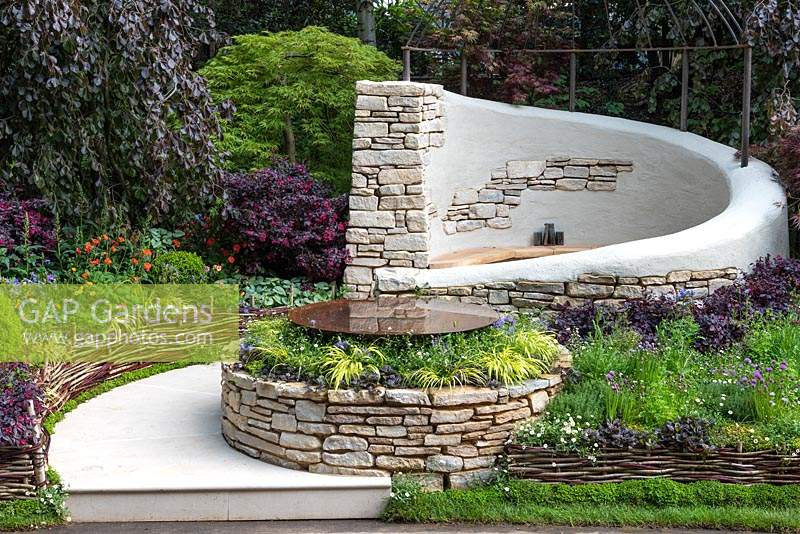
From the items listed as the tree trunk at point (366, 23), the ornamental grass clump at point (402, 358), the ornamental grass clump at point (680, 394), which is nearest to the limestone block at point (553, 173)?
the tree trunk at point (366, 23)

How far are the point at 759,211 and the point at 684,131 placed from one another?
84.1 inches

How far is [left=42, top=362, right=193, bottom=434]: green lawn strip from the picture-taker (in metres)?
6.03

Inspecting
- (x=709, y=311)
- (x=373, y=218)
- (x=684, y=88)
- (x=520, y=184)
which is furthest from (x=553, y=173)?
(x=709, y=311)

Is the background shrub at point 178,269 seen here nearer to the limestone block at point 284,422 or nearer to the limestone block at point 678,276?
the limestone block at point 284,422

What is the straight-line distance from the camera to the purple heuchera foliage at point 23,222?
26.3 ft

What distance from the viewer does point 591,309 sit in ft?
23.6

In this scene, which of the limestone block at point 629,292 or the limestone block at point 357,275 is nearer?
the limestone block at point 629,292

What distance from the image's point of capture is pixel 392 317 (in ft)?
19.3

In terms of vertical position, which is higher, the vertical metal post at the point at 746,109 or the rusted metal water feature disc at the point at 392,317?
the vertical metal post at the point at 746,109

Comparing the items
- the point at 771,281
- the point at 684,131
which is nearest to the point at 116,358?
the point at 771,281

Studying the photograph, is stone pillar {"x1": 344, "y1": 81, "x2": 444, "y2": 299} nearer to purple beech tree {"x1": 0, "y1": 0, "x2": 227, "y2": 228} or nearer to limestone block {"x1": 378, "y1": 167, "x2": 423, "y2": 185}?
limestone block {"x1": 378, "y1": 167, "x2": 423, "y2": 185}

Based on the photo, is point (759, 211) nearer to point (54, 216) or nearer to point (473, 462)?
point (473, 462)

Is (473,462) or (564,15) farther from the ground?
(564,15)

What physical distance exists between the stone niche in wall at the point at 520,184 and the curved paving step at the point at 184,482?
472 centimetres
